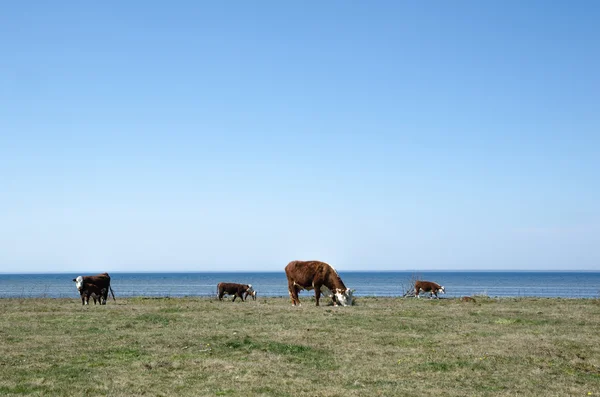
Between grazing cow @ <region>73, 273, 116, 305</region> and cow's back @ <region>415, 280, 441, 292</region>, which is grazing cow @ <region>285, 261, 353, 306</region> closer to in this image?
grazing cow @ <region>73, 273, 116, 305</region>

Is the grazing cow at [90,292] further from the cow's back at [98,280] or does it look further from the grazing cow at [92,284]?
the cow's back at [98,280]

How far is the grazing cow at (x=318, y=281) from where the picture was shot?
34.5 meters

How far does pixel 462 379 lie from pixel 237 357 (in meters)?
6.24

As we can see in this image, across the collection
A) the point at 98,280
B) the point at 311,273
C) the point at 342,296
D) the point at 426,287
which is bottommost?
the point at 426,287

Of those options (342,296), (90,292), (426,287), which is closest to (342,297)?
(342,296)

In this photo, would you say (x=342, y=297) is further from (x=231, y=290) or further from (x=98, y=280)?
(x=98, y=280)

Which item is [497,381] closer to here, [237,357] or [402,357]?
[402,357]

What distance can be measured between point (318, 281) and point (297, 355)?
17.9m

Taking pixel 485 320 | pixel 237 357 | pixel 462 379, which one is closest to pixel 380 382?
pixel 462 379

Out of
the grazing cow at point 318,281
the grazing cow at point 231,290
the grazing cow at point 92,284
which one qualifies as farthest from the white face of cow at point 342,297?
the grazing cow at point 92,284

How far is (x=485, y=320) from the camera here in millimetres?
26062

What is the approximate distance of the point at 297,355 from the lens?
17125mm

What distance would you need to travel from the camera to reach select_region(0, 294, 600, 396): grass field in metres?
13.3

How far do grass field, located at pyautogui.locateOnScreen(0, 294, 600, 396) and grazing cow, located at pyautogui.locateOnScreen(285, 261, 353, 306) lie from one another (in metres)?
7.14
